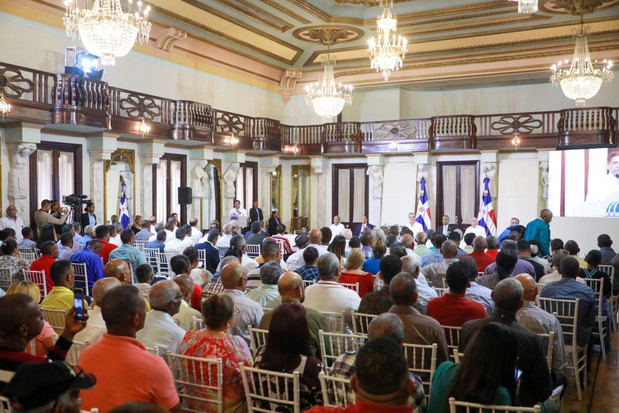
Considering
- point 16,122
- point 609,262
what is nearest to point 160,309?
point 609,262

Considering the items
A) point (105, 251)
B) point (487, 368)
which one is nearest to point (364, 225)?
point (105, 251)

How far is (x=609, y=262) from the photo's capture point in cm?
747

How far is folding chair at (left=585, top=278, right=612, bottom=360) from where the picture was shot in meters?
5.41

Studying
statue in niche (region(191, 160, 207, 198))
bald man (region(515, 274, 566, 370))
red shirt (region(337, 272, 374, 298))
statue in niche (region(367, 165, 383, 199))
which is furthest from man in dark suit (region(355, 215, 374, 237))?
bald man (region(515, 274, 566, 370))

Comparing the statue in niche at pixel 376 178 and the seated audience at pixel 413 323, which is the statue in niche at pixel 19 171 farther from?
the statue in niche at pixel 376 178

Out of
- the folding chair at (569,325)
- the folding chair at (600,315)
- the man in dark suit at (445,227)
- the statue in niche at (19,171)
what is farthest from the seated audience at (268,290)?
the statue in niche at (19,171)

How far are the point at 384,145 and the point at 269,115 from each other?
4868mm

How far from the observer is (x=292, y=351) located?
2824mm

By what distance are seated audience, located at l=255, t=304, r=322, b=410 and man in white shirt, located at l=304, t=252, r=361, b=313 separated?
4.59ft

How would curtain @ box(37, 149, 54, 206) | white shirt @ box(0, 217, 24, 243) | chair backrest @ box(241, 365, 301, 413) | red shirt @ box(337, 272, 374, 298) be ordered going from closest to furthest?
chair backrest @ box(241, 365, 301, 413) → red shirt @ box(337, 272, 374, 298) → white shirt @ box(0, 217, 24, 243) → curtain @ box(37, 149, 54, 206)

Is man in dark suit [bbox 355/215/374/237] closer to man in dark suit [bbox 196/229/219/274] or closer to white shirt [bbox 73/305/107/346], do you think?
man in dark suit [bbox 196/229/219/274]

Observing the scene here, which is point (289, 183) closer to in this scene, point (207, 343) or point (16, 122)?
point (16, 122)

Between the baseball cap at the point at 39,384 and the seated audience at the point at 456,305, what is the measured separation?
2749 millimetres

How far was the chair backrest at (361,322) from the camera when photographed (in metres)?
3.88
